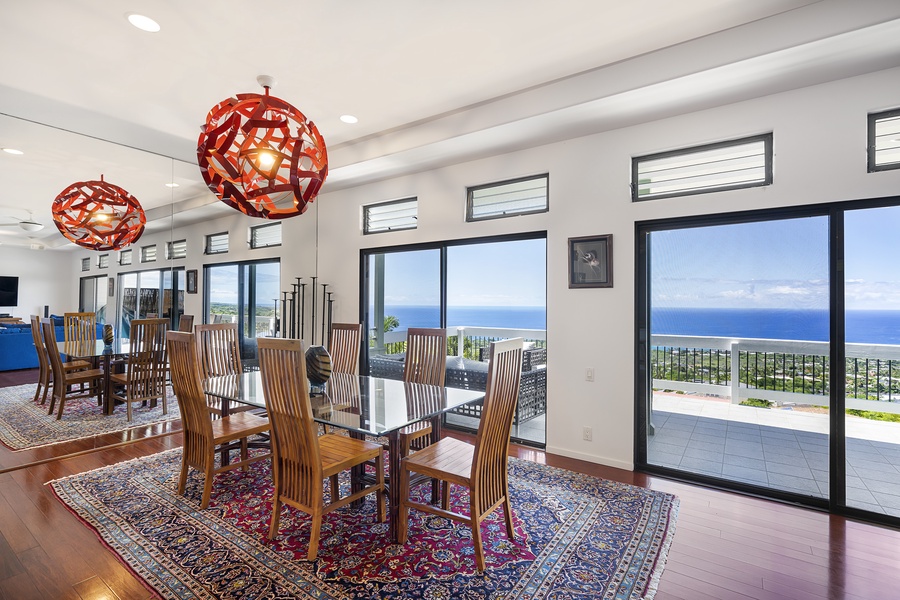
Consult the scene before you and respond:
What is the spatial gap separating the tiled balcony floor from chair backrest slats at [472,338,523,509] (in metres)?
1.82

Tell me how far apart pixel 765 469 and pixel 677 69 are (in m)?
2.99

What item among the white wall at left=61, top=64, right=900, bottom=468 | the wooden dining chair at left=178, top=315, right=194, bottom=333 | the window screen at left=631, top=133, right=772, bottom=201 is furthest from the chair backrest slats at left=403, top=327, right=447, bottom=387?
the wooden dining chair at left=178, top=315, right=194, bottom=333

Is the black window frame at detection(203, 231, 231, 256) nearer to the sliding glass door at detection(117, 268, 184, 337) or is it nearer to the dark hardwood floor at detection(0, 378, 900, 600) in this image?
the sliding glass door at detection(117, 268, 184, 337)

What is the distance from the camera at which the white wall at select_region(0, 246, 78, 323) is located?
3.49 meters

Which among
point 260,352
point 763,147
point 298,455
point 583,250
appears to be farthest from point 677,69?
point 298,455

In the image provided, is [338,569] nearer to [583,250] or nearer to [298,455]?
[298,455]

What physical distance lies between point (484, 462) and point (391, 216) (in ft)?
12.1

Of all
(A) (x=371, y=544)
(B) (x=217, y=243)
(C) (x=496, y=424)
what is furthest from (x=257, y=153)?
(B) (x=217, y=243)

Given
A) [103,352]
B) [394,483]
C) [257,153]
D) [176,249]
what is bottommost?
[394,483]

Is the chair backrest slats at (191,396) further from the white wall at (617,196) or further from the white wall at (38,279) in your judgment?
the white wall at (617,196)

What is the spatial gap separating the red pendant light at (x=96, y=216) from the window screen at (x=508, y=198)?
3.11m

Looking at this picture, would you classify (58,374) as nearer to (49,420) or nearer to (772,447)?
(49,420)

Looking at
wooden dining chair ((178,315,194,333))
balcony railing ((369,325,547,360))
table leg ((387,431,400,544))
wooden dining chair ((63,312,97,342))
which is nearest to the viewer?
table leg ((387,431,400,544))

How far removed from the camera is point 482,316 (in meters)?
4.89
